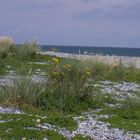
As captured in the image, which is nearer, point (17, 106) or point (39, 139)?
point (39, 139)

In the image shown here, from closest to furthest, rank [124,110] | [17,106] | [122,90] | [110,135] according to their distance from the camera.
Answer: [110,135] → [17,106] → [124,110] → [122,90]

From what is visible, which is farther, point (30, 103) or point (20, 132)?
point (30, 103)

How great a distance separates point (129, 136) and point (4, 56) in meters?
17.7

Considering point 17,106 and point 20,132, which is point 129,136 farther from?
point 17,106

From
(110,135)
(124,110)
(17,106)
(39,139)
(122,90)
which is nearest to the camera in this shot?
(39,139)

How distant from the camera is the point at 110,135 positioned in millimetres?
10242

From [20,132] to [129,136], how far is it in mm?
2387

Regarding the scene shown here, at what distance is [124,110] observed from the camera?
13.2 metres

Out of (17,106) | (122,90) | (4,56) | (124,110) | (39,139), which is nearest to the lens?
(39,139)

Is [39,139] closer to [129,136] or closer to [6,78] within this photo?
[129,136]

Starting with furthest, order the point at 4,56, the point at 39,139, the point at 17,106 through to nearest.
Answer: the point at 4,56, the point at 17,106, the point at 39,139

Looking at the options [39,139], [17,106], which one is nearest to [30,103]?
[17,106]

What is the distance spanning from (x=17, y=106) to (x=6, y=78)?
217 inches

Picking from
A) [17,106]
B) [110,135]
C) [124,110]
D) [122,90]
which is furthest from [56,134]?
[122,90]
